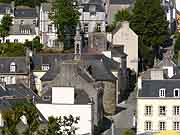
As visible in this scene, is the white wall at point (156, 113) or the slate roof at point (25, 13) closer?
the white wall at point (156, 113)

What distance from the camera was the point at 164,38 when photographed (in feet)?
380

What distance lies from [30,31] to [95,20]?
7.23 meters

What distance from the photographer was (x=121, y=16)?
119312 millimetres

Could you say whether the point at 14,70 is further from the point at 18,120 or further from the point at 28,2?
the point at 18,120

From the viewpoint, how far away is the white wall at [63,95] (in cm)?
7856

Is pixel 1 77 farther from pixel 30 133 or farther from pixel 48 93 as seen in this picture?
pixel 30 133

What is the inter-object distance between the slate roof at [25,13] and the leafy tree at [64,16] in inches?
345

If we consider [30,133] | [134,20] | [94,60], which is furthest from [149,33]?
[30,133]

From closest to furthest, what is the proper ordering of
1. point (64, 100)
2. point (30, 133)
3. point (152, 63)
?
point (30, 133) → point (64, 100) → point (152, 63)

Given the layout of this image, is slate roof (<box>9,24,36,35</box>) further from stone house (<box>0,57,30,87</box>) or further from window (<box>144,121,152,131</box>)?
window (<box>144,121,152,131</box>)

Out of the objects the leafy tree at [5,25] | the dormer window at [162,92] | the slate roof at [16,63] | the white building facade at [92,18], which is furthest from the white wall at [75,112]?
the leafy tree at [5,25]

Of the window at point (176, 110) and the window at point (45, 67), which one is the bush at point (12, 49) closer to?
the window at point (45, 67)

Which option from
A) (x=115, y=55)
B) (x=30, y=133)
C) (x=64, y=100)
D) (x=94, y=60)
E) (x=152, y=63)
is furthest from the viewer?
(x=152, y=63)

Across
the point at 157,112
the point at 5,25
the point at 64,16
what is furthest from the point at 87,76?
the point at 5,25
